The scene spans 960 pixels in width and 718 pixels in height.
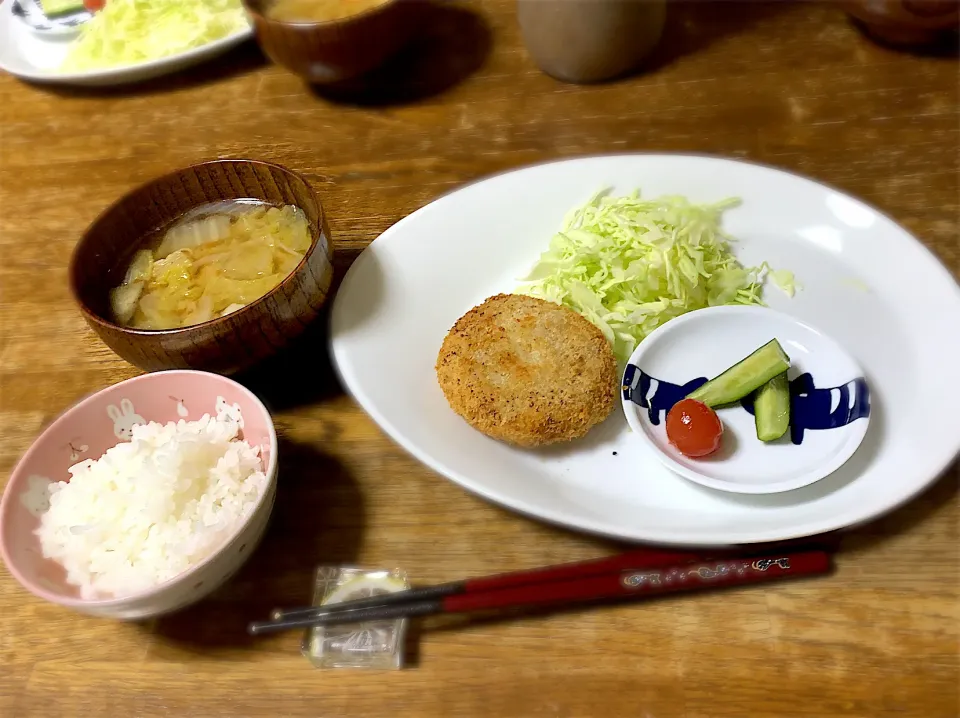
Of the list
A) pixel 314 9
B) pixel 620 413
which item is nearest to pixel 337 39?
pixel 314 9

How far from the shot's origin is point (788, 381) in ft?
5.22

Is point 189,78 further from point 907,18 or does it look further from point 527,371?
point 907,18

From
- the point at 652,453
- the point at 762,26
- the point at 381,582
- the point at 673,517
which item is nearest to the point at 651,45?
the point at 762,26

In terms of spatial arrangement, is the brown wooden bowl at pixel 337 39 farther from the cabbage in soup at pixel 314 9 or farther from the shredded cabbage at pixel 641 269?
the shredded cabbage at pixel 641 269

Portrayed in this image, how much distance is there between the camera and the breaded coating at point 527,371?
1518mm

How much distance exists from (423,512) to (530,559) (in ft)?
0.82

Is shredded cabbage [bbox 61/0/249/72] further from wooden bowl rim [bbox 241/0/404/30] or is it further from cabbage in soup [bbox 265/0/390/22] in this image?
wooden bowl rim [bbox 241/0/404/30]

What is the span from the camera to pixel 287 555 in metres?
1.45

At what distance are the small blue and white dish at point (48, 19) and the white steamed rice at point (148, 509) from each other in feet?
7.29

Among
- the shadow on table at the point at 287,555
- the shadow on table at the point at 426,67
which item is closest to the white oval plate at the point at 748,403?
the shadow on table at the point at 287,555

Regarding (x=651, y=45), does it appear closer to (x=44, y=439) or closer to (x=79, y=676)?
(x=44, y=439)

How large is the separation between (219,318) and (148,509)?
1.32 feet

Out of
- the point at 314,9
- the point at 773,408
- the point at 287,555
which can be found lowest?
the point at 287,555

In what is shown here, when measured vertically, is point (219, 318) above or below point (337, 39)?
below
